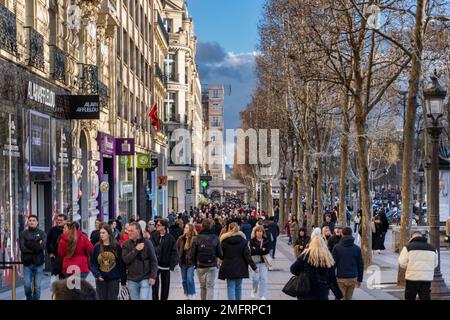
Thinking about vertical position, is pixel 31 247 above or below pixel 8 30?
below

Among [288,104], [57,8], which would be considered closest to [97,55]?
[57,8]

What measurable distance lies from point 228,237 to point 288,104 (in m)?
24.9

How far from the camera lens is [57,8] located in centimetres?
2231

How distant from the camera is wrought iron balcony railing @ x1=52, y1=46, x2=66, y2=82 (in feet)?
69.3

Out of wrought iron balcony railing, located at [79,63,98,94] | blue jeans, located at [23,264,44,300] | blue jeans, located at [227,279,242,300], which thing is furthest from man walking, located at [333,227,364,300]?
wrought iron balcony railing, located at [79,63,98,94]

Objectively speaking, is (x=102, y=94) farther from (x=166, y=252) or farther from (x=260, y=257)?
(x=166, y=252)

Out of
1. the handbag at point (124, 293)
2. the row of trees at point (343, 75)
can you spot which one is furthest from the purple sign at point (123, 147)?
the handbag at point (124, 293)

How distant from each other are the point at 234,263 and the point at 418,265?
311 cm

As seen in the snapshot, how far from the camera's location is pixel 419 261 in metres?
11.7

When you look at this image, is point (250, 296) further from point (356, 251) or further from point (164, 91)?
point (164, 91)

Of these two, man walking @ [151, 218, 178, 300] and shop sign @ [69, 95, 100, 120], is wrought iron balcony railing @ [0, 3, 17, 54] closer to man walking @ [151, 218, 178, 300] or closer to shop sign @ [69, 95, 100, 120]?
shop sign @ [69, 95, 100, 120]

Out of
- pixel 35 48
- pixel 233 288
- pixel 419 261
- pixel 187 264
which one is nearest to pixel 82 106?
pixel 35 48

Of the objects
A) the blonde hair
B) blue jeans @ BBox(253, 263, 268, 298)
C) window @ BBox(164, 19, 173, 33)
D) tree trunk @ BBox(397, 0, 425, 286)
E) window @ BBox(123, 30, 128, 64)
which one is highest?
window @ BBox(164, 19, 173, 33)

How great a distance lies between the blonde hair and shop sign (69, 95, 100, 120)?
1341 centimetres
